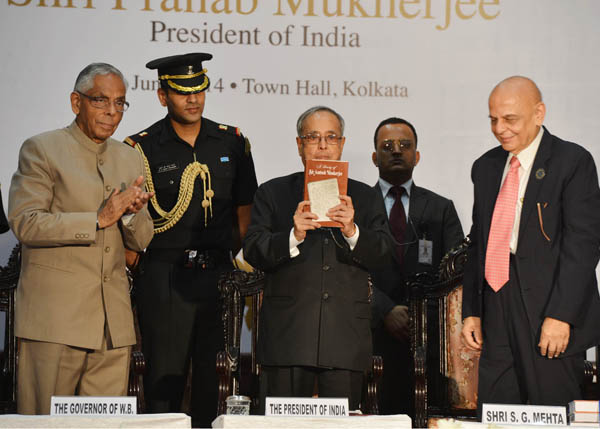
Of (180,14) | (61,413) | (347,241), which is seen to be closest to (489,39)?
(180,14)

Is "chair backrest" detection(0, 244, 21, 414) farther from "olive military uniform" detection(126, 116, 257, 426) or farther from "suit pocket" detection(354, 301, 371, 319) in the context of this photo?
"suit pocket" detection(354, 301, 371, 319)

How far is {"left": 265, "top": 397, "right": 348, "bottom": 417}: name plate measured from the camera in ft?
7.73

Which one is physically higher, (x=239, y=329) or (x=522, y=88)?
(x=522, y=88)

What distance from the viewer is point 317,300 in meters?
3.50

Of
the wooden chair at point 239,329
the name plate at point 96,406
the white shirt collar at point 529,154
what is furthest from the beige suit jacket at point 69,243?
the white shirt collar at point 529,154

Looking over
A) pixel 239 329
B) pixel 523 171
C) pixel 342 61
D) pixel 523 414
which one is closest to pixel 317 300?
pixel 239 329

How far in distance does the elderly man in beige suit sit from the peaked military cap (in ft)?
2.56

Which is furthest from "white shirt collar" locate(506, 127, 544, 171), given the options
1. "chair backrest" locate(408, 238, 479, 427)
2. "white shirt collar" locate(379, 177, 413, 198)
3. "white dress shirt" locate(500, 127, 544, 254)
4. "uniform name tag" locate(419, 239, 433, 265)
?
"white shirt collar" locate(379, 177, 413, 198)

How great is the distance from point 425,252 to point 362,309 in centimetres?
132

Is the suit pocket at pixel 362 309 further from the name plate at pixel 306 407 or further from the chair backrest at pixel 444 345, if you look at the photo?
the name plate at pixel 306 407

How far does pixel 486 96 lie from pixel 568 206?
1992 millimetres

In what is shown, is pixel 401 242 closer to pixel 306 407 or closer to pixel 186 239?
pixel 186 239

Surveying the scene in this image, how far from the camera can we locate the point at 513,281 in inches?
132

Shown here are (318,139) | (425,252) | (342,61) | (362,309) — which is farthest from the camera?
(342,61)
